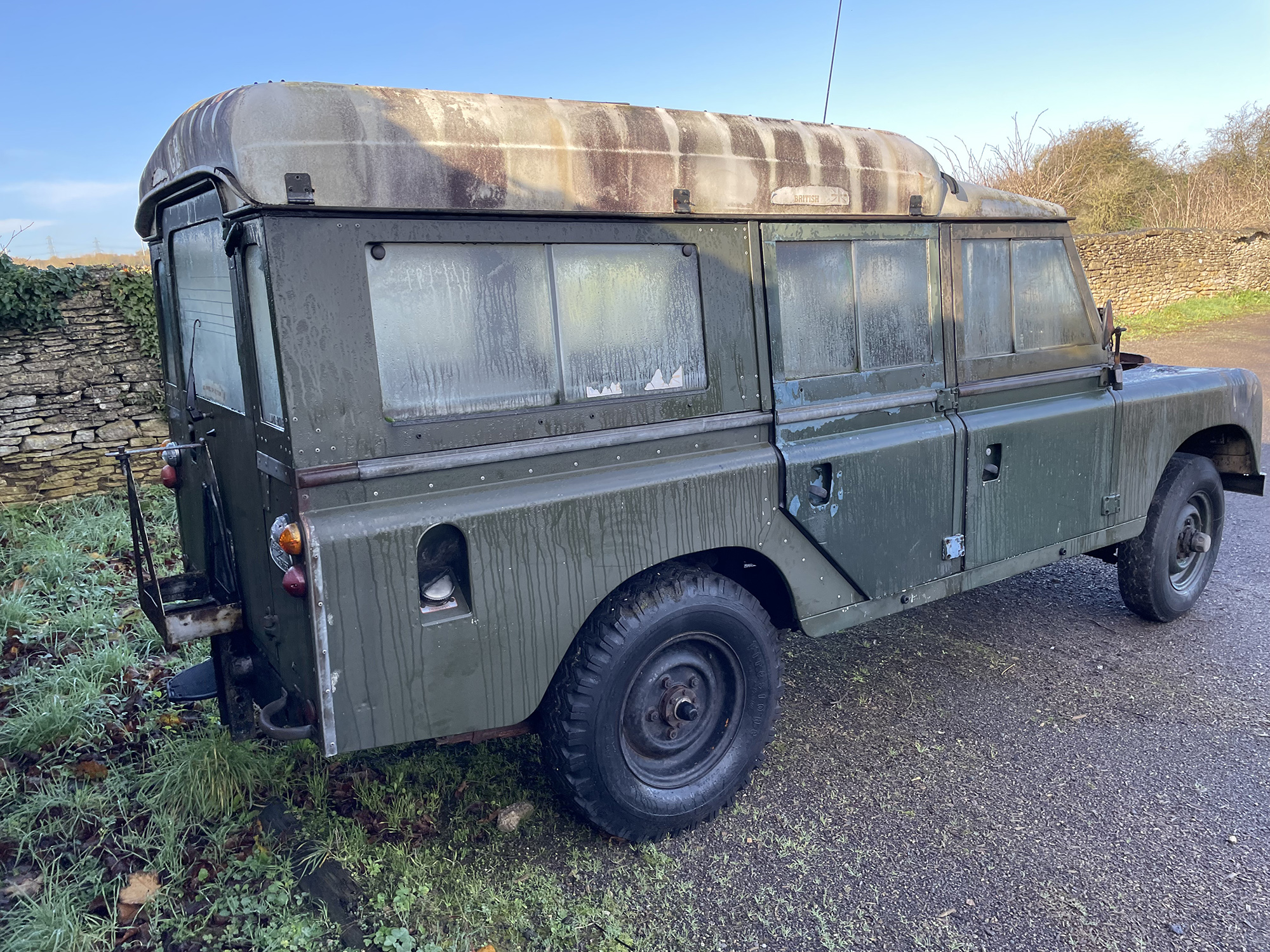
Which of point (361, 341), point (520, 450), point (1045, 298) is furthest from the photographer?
point (1045, 298)

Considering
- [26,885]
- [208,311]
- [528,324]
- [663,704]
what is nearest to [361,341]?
[528,324]

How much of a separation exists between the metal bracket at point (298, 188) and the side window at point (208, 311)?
1.63 ft

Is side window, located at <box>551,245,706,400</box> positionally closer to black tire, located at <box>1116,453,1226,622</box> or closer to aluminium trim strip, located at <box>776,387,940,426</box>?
aluminium trim strip, located at <box>776,387,940,426</box>

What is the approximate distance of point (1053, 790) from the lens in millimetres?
3311

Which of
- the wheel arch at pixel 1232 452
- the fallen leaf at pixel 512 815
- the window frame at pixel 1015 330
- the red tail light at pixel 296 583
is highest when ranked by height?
the window frame at pixel 1015 330

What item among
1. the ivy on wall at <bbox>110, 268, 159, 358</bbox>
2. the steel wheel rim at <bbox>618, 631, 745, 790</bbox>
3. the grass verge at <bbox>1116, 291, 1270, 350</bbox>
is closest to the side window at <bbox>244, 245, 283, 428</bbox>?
the steel wheel rim at <bbox>618, 631, 745, 790</bbox>

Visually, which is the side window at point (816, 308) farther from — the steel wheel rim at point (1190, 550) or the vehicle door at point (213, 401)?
the steel wheel rim at point (1190, 550)

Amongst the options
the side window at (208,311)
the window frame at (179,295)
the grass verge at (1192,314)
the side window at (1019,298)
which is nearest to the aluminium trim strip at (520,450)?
the window frame at (179,295)

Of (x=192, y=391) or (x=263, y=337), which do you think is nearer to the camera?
(x=263, y=337)

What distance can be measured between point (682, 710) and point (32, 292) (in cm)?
652

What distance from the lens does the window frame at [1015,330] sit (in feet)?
12.1

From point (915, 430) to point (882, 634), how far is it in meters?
1.58

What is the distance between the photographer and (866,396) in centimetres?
341

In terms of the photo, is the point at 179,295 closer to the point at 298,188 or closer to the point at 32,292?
the point at 298,188
